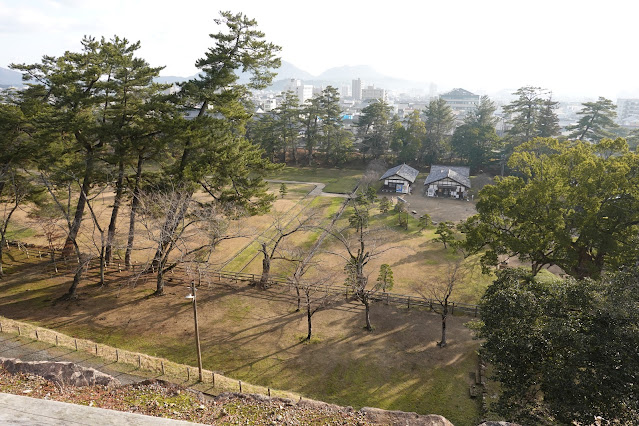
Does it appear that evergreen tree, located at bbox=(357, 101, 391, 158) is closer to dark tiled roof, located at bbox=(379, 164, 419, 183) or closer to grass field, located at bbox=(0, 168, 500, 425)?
dark tiled roof, located at bbox=(379, 164, 419, 183)

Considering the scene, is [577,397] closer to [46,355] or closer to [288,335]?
[288,335]

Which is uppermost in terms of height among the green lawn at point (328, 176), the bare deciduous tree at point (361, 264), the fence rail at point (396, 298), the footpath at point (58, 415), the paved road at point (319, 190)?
the footpath at point (58, 415)

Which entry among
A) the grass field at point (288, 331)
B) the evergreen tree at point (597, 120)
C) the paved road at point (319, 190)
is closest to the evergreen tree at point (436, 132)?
the evergreen tree at point (597, 120)

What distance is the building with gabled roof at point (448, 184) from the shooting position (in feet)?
128

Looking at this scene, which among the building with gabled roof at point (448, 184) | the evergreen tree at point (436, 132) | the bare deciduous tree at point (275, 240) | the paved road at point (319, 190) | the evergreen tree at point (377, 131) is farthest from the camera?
the evergreen tree at point (377, 131)

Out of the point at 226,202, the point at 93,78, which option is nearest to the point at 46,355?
the point at 226,202

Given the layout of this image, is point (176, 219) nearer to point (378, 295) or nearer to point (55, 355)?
point (55, 355)

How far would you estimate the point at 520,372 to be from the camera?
33.4 ft

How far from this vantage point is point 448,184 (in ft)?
129

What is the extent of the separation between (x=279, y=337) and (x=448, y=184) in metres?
29.3

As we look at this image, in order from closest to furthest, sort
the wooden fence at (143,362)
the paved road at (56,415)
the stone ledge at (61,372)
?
the paved road at (56,415), the stone ledge at (61,372), the wooden fence at (143,362)

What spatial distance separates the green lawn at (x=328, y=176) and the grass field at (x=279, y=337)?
2474 centimetres

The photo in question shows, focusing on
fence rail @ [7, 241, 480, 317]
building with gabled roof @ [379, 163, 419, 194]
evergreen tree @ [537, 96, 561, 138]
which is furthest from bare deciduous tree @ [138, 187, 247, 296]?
evergreen tree @ [537, 96, 561, 138]

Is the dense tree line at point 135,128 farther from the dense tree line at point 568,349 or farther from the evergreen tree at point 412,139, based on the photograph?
the evergreen tree at point 412,139
